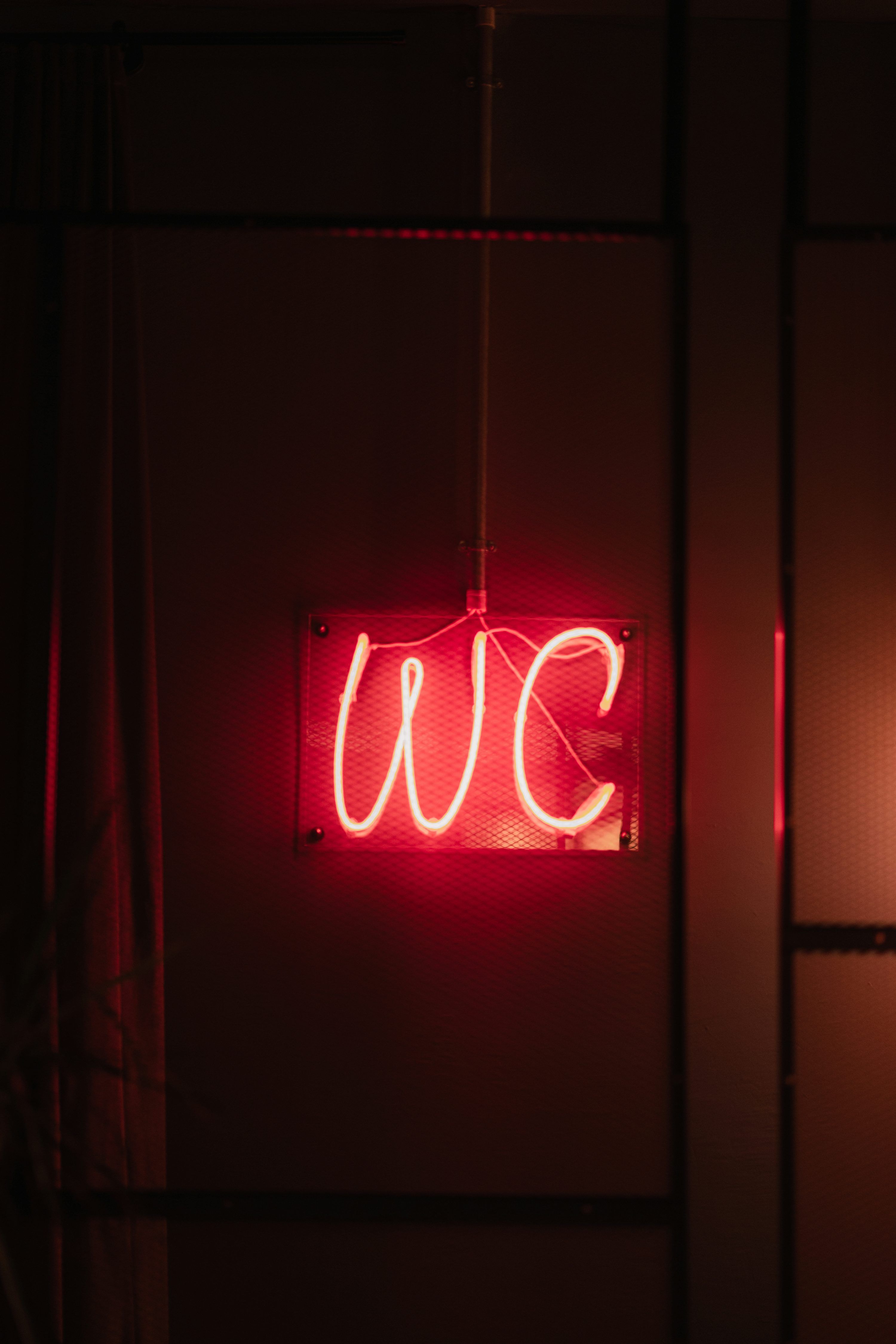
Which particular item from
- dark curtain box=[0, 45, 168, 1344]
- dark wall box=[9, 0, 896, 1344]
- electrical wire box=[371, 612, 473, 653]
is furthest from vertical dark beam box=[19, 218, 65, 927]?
electrical wire box=[371, 612, 473, 653]

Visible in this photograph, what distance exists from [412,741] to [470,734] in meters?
0.17

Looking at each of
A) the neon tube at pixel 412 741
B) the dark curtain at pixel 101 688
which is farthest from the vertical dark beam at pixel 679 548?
the dark curtain at pixel 101 688

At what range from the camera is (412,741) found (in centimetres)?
225

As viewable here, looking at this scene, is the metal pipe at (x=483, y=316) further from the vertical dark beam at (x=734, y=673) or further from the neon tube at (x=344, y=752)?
the vertical dark beam at (x=734, y=673)

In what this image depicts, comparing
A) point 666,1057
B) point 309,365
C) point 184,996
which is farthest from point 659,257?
point 184,996

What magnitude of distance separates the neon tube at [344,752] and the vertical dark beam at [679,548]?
630 millimetres

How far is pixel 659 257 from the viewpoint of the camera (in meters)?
2.47

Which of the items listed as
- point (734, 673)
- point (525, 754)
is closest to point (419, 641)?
point (525, 754)

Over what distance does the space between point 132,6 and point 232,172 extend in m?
0.50

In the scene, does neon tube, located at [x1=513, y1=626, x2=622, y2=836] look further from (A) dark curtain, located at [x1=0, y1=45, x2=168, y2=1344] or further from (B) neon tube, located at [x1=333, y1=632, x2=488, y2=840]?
(A) dark curtain, located at [x1=0, y1=45, x2=168, y2=1344]

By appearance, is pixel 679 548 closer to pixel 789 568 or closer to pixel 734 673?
pixel 789 568

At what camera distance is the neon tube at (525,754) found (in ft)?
7.18

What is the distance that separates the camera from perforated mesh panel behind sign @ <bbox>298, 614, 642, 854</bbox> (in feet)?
7.61

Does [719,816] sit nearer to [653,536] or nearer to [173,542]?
[653,536]
